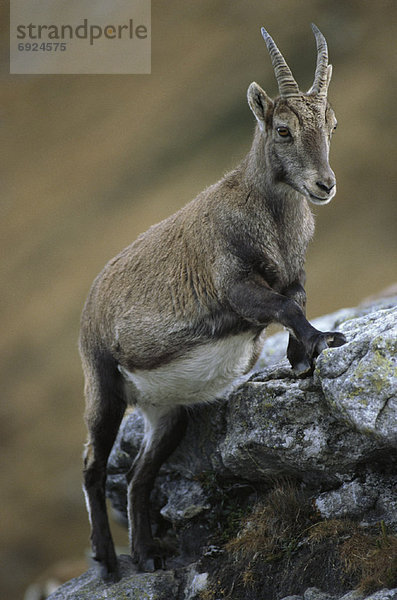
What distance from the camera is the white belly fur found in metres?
6.92

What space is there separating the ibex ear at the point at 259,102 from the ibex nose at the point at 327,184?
100 cm

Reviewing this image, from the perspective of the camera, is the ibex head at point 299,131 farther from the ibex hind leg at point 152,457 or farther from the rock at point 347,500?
the ibex hind leg at point 152,457

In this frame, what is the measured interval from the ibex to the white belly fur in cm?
1

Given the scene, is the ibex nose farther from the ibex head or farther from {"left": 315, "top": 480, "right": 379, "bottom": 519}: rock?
{"left": 315, "top": 480, "right": 379, "bottom": 519}: rock

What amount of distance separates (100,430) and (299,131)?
378 cm

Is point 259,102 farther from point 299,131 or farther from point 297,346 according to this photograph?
point 297,346

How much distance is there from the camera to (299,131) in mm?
6266

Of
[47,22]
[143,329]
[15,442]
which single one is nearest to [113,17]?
[47,22]

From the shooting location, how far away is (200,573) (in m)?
6.51

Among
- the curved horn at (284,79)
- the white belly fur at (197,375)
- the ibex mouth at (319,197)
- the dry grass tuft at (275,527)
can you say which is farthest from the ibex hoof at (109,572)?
the curved horn at (284,79)

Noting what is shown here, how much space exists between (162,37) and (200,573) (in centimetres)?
3079

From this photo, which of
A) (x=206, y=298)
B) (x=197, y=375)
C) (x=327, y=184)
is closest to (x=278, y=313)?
(x=206, y=298)

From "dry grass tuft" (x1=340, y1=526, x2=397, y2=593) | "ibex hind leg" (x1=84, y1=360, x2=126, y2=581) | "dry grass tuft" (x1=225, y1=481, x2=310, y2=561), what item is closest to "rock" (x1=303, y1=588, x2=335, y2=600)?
"dry grass tuft" (x1=340, y1=526, x2=397, y2=593)

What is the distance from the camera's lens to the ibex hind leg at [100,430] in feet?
25.3
